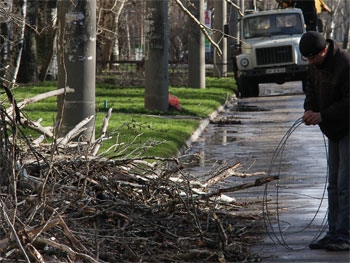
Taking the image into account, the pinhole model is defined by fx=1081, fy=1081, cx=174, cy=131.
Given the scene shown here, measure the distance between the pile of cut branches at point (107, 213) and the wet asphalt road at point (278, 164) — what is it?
1.17 ft

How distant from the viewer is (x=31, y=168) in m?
9.46

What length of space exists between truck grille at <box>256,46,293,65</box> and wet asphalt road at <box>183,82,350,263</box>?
2234mm

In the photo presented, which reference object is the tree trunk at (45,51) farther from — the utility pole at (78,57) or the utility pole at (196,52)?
the utility pole at (78,57)

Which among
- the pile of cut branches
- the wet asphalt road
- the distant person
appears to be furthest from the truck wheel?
the distant person

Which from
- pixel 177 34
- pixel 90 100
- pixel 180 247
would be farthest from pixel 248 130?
pixel 177 34

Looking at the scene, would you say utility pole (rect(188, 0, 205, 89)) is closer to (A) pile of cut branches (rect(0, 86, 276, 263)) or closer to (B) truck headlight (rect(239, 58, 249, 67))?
(B) truck headlight (rect(239, 58, 249, 67))

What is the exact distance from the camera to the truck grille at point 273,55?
34.9 m

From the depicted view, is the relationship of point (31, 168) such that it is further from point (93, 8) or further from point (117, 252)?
point (93, 8)

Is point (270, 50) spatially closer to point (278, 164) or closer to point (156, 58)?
point (156, 58)

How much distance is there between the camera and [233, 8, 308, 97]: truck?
34938 mm

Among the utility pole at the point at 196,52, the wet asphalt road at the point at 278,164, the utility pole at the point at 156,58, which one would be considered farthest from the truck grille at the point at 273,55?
the utility pole at the point at 156,58

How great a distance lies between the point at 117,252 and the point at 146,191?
1461 millimetres

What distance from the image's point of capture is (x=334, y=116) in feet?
30.1

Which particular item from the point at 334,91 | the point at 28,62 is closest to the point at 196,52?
the point at 28,62
